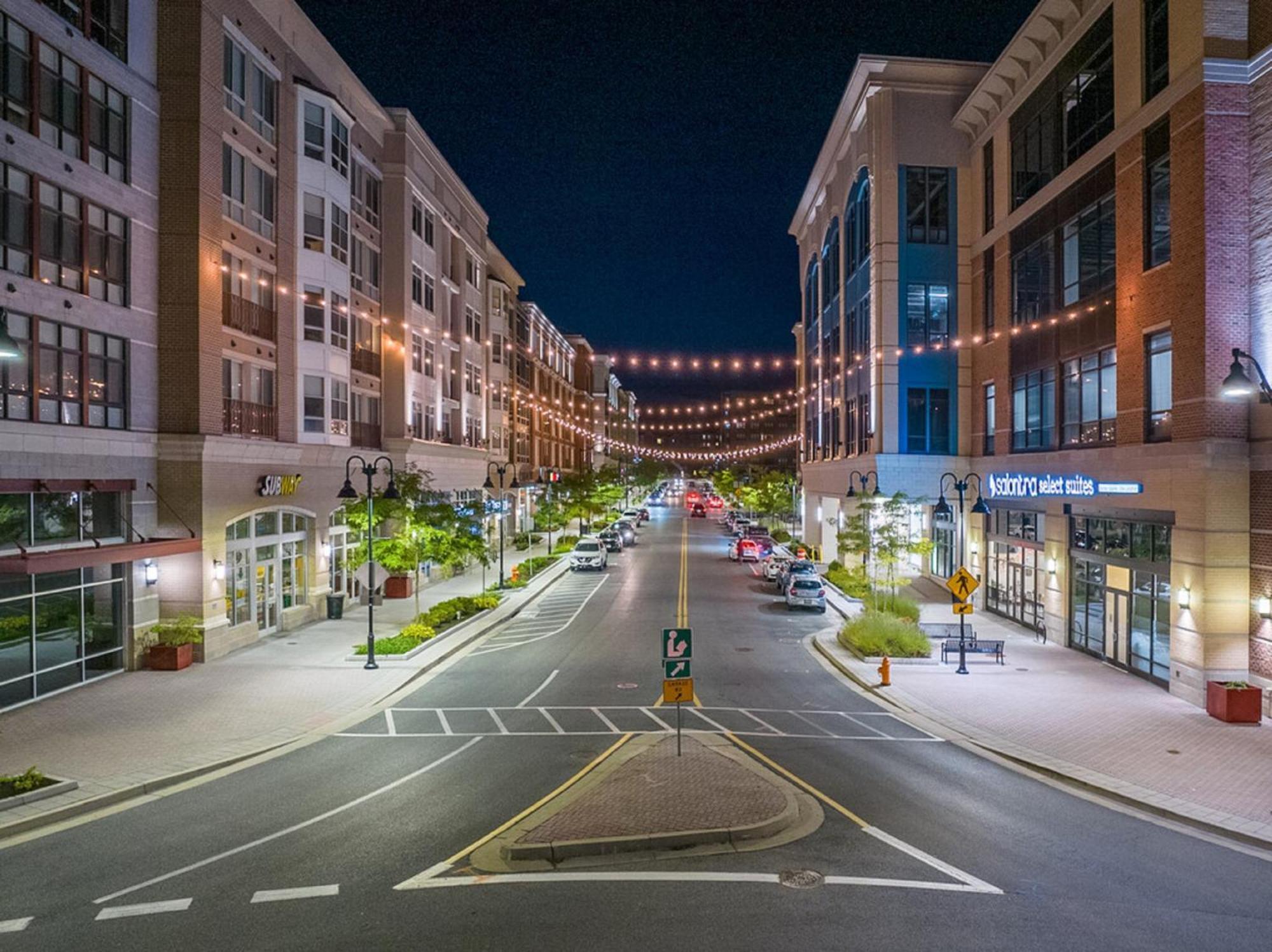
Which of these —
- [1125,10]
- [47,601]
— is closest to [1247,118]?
[1125,10]

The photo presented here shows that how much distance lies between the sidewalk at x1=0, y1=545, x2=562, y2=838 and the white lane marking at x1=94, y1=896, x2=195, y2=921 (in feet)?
12.7

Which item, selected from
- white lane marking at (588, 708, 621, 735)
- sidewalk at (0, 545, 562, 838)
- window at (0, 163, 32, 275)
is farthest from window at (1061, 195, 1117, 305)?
window at (0, 163, 32, 275)

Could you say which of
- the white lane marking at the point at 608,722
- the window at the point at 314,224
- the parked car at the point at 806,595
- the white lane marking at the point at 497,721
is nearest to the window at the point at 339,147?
the window at the point at 314,224

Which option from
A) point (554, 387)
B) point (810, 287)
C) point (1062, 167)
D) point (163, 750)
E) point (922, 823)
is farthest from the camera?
point (554, 387)

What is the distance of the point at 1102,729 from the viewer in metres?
16.6

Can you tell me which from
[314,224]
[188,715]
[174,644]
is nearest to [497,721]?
Result: [188,715]

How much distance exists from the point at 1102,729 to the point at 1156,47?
17149mm

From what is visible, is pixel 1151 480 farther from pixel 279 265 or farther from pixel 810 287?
pixel 810 287

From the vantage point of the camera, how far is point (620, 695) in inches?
774

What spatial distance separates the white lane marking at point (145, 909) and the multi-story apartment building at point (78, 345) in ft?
34.6

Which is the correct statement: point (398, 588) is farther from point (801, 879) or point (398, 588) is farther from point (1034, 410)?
point (801, 879)

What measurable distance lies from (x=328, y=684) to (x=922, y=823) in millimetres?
14668

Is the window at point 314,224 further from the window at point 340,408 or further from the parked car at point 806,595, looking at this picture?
the parked car at point 806,595

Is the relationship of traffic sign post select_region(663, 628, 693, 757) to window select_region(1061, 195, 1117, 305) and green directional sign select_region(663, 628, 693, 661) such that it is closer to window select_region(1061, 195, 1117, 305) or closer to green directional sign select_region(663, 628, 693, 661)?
green directional sign select_region(663, 628, 693, 661)
